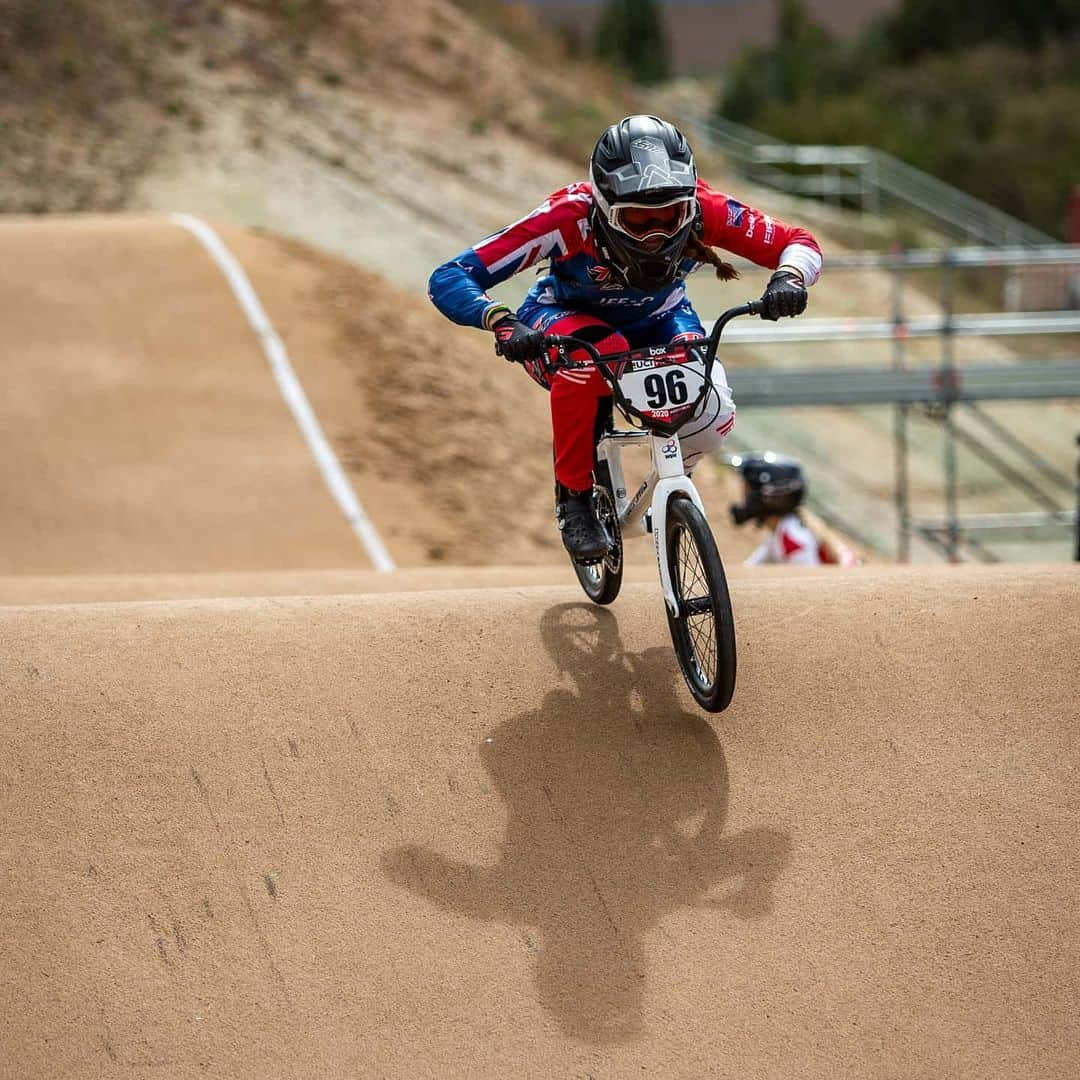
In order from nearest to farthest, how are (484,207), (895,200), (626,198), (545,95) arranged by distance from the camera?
(626,198)
(484,207)
(545,95)
(895,200)

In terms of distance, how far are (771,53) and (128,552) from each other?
159ft

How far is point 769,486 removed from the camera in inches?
327

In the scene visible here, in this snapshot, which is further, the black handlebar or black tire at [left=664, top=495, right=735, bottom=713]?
the black handlebar

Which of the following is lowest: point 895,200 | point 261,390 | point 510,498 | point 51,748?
point 895,200

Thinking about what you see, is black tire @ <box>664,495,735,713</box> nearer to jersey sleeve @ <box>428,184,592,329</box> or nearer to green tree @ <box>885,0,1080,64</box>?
jersey sleeve @ <box>428,184,592,329</box>

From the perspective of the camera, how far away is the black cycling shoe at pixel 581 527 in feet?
19.4

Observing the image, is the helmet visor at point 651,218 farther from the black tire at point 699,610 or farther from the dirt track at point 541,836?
the dirt track at point 541,836

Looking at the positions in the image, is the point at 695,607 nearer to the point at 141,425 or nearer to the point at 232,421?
the point at 232,421

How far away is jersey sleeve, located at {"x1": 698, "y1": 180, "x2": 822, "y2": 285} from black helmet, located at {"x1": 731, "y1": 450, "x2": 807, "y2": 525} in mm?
2554

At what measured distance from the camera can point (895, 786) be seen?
16.7 feet

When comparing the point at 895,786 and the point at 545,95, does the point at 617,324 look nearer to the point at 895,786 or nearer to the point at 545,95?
the point at 895,786

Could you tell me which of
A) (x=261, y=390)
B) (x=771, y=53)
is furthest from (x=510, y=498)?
(x=771, y=53)

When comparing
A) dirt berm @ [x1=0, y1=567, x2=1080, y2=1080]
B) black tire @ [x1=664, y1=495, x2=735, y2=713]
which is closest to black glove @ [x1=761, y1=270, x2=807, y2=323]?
black tire @ [x1=664, y1=495, x2=735, y2=713]

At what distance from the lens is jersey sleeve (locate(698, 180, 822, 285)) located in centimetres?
564
